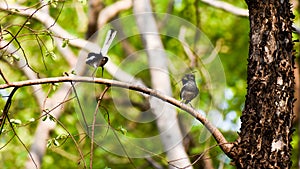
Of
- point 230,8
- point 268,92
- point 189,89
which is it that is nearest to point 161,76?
point 230,8

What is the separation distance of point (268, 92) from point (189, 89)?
53 cm

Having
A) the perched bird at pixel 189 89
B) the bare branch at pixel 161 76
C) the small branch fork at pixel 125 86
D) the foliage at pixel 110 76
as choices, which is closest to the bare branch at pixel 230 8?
the bare branch at pixel 161 76

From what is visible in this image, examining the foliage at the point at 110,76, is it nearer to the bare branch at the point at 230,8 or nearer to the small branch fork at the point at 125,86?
the bare branch at the point at 230,8

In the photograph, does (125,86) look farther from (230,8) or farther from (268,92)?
(230,8)

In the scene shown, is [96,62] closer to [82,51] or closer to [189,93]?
[189,93]

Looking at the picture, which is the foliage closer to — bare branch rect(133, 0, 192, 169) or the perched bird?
bare branch rect(133, 0, 192, 169)

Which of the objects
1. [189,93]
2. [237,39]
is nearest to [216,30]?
[237,39]

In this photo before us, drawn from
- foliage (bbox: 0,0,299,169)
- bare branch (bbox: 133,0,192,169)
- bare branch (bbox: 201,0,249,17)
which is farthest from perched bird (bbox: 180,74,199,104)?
foliage (bbox: 0,0,299,169)

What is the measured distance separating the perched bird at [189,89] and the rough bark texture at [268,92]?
15.3 inches

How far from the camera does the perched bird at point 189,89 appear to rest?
11.1 feet

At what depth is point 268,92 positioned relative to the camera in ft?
9.86

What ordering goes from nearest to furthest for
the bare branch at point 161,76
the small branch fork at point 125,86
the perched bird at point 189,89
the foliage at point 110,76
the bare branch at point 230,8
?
the small branch fork at point 125,86
the perched bird at point 189,89
the bare branch at point 161,76
the bare branch at point 230,8
the foliage at point 110,76

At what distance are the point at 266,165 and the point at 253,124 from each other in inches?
8.3

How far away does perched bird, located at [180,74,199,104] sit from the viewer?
338 cm
